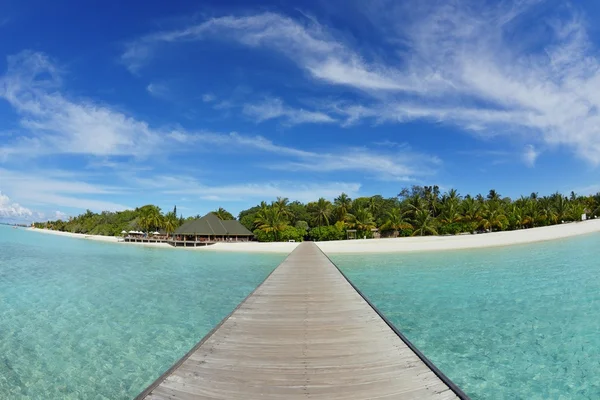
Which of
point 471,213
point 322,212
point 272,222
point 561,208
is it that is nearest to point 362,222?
point 322,212

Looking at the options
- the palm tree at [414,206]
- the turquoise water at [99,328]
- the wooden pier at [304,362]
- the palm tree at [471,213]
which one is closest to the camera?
the wooden pier at [304,362]

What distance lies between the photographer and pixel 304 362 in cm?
412

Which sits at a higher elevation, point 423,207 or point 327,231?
point 423,207

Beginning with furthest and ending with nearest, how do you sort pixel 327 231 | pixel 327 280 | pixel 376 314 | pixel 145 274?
pixel 327 231 → pixel 145 274 → pixel 327 280 → pixel 376 314

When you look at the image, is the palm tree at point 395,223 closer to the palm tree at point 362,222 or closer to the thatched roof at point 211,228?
the palm tree at point 362,222

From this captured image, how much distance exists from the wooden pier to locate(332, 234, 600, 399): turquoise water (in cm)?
194

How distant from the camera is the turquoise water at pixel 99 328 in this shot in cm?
585

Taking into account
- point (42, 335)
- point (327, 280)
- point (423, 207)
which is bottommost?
point (42, 335)

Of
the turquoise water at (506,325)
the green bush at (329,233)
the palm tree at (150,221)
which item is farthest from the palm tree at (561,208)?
the palm tree at (150,221)

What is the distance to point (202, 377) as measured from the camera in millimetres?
3658

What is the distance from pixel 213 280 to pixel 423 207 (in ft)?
138

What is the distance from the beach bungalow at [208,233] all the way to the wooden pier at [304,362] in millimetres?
41701

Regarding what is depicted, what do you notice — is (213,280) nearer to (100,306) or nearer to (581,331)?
(100,306)

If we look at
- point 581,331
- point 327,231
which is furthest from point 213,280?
point 327,231
